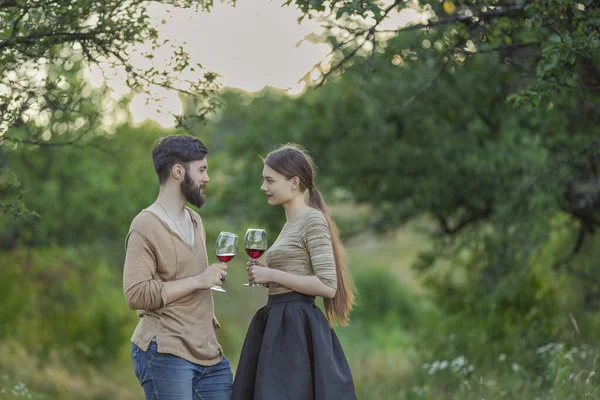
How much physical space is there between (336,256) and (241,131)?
25.3ft

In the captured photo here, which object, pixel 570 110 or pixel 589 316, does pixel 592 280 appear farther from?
pixel 570 110

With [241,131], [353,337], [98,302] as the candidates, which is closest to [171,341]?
[241,131]

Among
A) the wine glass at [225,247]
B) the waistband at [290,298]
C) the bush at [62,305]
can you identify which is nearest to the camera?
the wine glass at [225,247]

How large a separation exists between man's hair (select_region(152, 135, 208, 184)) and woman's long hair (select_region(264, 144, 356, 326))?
45 centimetres

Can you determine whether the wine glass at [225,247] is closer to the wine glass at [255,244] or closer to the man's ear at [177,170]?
the wine glass at [255,244]

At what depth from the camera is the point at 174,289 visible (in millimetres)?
3730

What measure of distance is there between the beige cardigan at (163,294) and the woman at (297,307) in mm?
273

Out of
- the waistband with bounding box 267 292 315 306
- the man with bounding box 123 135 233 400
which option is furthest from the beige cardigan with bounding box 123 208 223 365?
the waistband with bounding box 267 292 315 306

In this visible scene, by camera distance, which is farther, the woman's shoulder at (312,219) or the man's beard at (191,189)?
the woman's shoulder at (312,219)

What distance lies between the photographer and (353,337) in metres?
28.3

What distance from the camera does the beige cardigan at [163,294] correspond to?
3.70m

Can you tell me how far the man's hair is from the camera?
389 centimetres

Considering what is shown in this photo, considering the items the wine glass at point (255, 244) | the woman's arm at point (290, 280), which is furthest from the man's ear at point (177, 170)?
the woman's arm at point (290, 280)

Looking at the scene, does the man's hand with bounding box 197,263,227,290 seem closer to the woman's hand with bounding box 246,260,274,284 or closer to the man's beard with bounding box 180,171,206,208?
the woman's hand with bounding box 246,260,274,284
